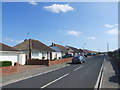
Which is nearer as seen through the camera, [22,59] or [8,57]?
[8,57]

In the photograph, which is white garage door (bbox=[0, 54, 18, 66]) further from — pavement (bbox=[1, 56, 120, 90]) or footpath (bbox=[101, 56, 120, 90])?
footpath (bbox=[101, 56, 120, 90])

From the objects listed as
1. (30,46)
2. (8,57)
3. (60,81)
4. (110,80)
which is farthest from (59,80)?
(30,46)

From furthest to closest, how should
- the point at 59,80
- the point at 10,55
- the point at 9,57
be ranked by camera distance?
the point at 10,55 → the point at 9,57 → the point at 59,80

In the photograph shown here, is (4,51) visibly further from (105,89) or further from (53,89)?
(105,89)

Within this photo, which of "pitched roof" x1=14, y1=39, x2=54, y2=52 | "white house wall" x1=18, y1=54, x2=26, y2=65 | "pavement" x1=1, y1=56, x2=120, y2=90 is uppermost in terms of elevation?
"pitched roof" x1=14, y1=39, x2=54, y2=52

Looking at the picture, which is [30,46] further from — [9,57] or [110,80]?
[110,80]

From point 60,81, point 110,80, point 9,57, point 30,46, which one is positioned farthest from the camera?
point 30,46

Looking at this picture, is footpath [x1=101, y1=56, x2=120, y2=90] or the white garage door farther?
the white garage door

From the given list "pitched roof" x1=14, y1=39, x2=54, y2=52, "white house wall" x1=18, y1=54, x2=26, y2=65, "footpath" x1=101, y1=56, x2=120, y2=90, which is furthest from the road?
"pitched roof" x1=14, y1=39, x2=54, y2=52

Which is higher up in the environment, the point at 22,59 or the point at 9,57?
the point at 9,57

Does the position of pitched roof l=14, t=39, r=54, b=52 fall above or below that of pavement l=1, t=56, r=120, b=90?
above

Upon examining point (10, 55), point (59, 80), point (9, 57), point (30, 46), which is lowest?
point (59, 80)

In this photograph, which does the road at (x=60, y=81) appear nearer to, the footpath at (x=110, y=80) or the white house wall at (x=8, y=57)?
the footpath at (x=110, y=80)

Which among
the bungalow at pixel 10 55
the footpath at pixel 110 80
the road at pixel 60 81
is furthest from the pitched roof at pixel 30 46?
the footpath at pixel 110 80
